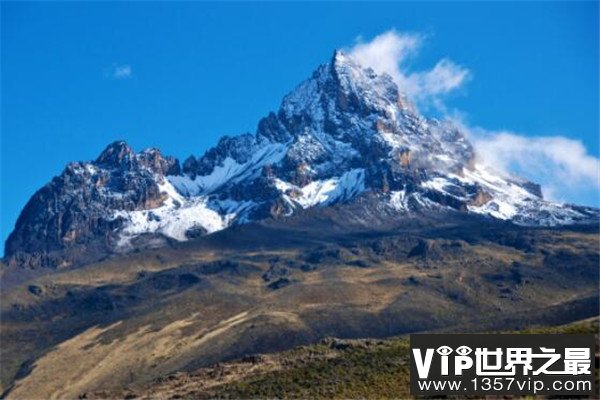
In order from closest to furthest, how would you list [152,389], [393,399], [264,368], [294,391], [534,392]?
[534,392]
[393,399]
[294,391]
[264,368]
[152,389]

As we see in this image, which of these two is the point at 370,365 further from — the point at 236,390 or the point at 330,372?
the point at 236,390

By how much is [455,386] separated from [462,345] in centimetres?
255

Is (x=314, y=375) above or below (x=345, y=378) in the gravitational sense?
above

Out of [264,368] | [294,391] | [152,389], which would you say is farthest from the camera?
[152,389]

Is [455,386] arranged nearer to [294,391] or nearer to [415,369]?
[415,369]

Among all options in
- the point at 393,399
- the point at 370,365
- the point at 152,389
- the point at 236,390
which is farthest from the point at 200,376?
the point at 393,399

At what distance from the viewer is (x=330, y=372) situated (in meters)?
110

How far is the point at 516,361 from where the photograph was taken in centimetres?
5600

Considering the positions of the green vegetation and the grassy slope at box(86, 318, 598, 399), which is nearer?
the green vegetation

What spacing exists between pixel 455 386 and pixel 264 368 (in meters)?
67.5

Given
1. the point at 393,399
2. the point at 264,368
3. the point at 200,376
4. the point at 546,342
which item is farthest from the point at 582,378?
the point at 200,376

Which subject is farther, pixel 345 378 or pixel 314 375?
pixel 314 375

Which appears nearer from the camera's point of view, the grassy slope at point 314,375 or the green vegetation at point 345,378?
the green vegetation at point 345,378

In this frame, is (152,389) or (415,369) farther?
(152,389)
